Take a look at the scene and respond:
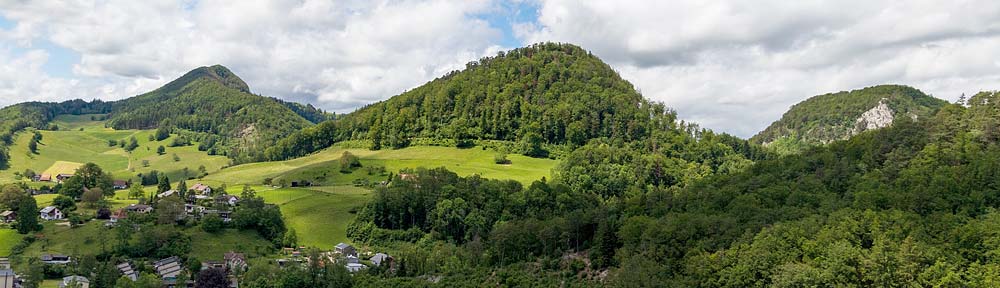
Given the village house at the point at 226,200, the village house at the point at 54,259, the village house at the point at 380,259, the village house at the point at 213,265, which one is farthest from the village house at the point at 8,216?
the village house at the point at 380,259

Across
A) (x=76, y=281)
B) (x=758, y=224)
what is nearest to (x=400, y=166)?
(x=76, y=281)

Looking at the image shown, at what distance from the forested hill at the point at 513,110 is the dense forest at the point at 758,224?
58265mm

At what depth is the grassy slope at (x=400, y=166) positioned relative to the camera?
128 metres

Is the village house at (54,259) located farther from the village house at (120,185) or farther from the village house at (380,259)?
the village house at (120,185)

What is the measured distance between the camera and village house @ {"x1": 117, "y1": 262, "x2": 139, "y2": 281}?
71.0 metres

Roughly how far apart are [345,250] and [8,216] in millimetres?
45886

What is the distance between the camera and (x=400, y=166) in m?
135

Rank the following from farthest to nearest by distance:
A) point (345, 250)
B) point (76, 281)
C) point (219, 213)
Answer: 1. point (219, 213)
2. point (345, 250)
3. point (76, 281)

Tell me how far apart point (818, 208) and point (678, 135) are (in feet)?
285

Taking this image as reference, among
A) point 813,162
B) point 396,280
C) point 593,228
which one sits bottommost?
point 396,280

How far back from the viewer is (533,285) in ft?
203

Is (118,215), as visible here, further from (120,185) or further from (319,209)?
(120,185)

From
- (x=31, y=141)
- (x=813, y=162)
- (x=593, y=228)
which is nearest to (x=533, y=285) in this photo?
(x=593, y=228)

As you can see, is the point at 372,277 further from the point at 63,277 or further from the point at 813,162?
the point at 813,162
